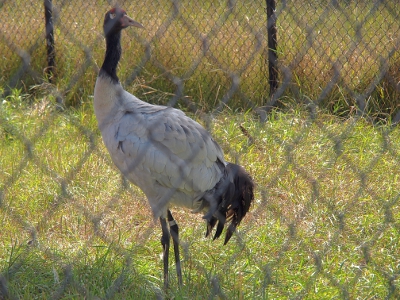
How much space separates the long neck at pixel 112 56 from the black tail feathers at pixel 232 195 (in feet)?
2.52

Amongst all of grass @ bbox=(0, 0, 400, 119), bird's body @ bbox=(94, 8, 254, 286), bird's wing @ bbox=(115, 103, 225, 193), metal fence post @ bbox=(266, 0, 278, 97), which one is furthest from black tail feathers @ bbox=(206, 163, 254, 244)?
metal fence post @ bbox=(266, 0, 278, 97)

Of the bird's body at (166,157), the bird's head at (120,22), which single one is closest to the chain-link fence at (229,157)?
the bird's body at (166,157)

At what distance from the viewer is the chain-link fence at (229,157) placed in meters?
2.69

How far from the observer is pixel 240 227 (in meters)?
3.35

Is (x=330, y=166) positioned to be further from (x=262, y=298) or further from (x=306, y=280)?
(x=262, y=298)

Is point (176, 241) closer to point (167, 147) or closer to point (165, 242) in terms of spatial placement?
point (165, 242)

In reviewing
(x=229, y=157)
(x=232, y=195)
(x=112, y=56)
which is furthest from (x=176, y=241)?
(x=229, y=157)

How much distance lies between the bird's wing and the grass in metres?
1.41

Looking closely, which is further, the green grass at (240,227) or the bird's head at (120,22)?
the bird's head at (120,22)

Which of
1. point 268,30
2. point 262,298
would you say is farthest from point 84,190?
point 268,30

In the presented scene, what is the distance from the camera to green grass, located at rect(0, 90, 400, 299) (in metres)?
2.67

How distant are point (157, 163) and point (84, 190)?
0.91 metres

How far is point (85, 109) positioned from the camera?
15.8 ft

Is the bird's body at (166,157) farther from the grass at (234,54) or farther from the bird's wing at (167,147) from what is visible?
the grass at (234,54)
